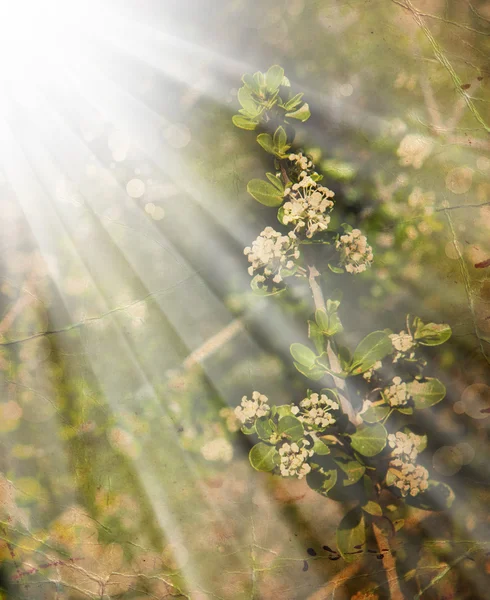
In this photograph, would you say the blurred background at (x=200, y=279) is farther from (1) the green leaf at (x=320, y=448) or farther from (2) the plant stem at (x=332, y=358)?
(1) the green leaf at (x=320, y=448)

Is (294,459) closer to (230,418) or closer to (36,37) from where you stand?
(230,418)

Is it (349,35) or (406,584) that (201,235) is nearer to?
(349,35)

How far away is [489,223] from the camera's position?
4.57ft

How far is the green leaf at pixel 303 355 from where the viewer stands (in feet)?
4.45

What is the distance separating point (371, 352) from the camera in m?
1.35

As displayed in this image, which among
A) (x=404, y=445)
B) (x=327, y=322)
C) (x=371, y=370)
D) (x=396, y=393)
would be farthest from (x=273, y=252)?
(x=404, y=445)

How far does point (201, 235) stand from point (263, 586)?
1.26 metres

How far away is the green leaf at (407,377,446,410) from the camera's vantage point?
1365 millimetres

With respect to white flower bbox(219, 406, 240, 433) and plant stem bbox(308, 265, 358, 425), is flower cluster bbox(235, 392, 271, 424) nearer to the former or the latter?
white flower bbox(219, 406, 240, 433)

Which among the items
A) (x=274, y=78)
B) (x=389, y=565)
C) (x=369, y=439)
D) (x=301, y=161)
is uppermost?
(x=274, y=78)

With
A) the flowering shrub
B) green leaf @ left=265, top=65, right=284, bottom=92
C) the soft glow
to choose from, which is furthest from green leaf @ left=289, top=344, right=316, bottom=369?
the soft glow

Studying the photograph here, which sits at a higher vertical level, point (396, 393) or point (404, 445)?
point (396, 393)

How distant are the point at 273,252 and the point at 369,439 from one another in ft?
2.29

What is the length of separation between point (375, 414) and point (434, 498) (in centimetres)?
36
